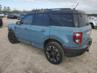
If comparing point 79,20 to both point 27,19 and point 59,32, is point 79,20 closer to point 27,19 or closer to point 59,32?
point 59,32

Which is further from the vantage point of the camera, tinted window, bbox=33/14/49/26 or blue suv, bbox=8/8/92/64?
tinted window, bbox=33/14/49/26

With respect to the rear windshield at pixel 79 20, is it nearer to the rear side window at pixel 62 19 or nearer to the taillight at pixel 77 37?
the rear side window at pixel 62 19

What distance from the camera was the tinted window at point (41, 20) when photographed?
506 cm

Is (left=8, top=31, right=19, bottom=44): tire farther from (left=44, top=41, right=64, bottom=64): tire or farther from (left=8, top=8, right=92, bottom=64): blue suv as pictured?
(left=44, top=41, right=64, bottom=64): tire

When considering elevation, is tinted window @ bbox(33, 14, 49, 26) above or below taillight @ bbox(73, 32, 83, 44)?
above

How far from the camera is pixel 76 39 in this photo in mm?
4164

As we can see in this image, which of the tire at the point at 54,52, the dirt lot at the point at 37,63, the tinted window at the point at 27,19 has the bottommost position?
the dirt lot at the point at 37,63

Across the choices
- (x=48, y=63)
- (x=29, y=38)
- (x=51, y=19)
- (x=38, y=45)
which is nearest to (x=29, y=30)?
(x=29, y=38)

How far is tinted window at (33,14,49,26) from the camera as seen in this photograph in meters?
5.06

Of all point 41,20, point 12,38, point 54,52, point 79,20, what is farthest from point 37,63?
point 12,38

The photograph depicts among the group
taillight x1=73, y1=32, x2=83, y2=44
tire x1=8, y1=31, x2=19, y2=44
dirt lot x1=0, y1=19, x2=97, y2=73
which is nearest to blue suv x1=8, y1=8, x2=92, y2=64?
taillight x1=73, y1=32, x2=83, y2=44

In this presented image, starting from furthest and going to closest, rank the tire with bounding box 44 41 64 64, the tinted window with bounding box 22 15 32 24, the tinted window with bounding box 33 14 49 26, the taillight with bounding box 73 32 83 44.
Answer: the tinted window with bounding box 22 15 32 24, the tinted window with bounding box 33 14 49 26, the tire with bounding box 44 41 64 64, the taillight with bounding box 73 32 83 44

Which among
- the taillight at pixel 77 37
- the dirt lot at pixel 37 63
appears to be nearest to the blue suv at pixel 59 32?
the taillight at pixel 77 37

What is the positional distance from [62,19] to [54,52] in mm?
1220
